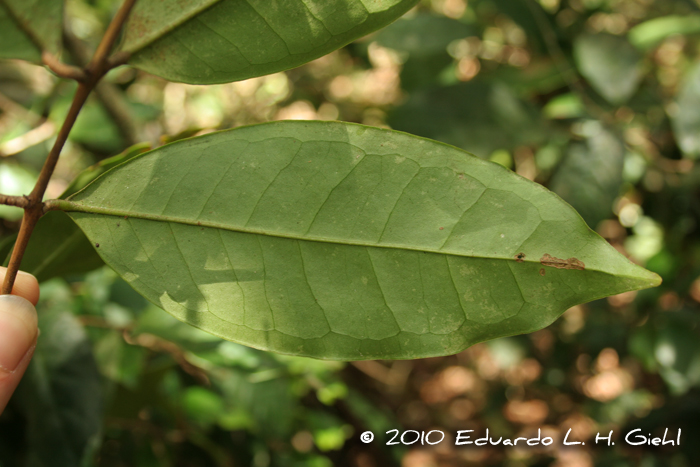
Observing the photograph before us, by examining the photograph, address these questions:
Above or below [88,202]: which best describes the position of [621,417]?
below

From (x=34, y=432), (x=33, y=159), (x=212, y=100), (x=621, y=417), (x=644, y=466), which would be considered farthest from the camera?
(x=212, y=100)

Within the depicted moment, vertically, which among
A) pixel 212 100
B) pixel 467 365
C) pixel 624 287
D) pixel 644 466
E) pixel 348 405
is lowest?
pixel 467 365

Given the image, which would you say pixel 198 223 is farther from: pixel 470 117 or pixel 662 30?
pixel 662 30

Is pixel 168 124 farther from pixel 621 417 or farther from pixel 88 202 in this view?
pixel 621 417

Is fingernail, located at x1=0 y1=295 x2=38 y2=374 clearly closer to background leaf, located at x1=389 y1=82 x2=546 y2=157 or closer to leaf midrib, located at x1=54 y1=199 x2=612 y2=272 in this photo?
leaf midrib, located at x1=54 y1=199 x2=612 y2=272

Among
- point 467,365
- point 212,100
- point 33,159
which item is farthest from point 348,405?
point 212,100

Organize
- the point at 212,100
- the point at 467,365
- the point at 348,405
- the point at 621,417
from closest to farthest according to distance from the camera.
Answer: the point at 348,405
the point at 621,417
the point at 212,100
the point at 467,365

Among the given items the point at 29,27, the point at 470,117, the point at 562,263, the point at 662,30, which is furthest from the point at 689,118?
the point at 29,27

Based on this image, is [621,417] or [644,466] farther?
[621,417]
